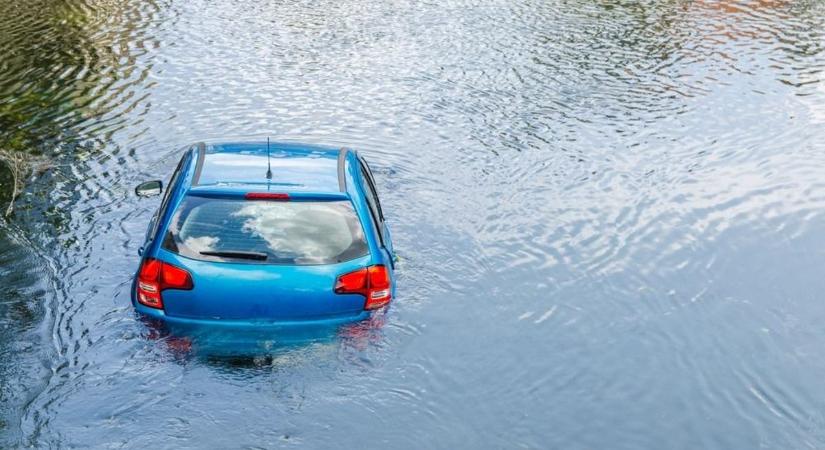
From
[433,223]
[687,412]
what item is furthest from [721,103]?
[687,412]

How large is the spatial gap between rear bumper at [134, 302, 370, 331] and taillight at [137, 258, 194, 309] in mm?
88

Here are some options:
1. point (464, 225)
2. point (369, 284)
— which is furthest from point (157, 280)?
point (464, 225)

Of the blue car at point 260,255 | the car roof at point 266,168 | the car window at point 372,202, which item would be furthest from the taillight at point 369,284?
the car roof at point 266,168

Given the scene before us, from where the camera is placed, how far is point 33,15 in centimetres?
2564

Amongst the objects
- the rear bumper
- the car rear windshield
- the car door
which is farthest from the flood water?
the car rear windshield

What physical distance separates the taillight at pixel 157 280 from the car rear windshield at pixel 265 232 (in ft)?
0.49

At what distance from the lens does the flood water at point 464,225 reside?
850 centimetres

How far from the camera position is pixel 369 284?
9102 millimetres

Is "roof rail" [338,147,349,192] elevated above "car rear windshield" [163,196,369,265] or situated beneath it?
elevated above

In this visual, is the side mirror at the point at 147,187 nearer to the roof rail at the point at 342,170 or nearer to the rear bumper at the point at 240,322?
the roof rail at the point at 342,170

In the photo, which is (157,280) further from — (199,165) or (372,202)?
(372,202)

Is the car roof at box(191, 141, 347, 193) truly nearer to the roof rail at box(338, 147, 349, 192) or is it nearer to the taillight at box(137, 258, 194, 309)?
the roof rail at box(338, 147, 349, 192)

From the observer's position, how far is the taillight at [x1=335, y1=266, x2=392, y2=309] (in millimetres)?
9000

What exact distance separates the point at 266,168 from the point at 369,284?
4.31ft
